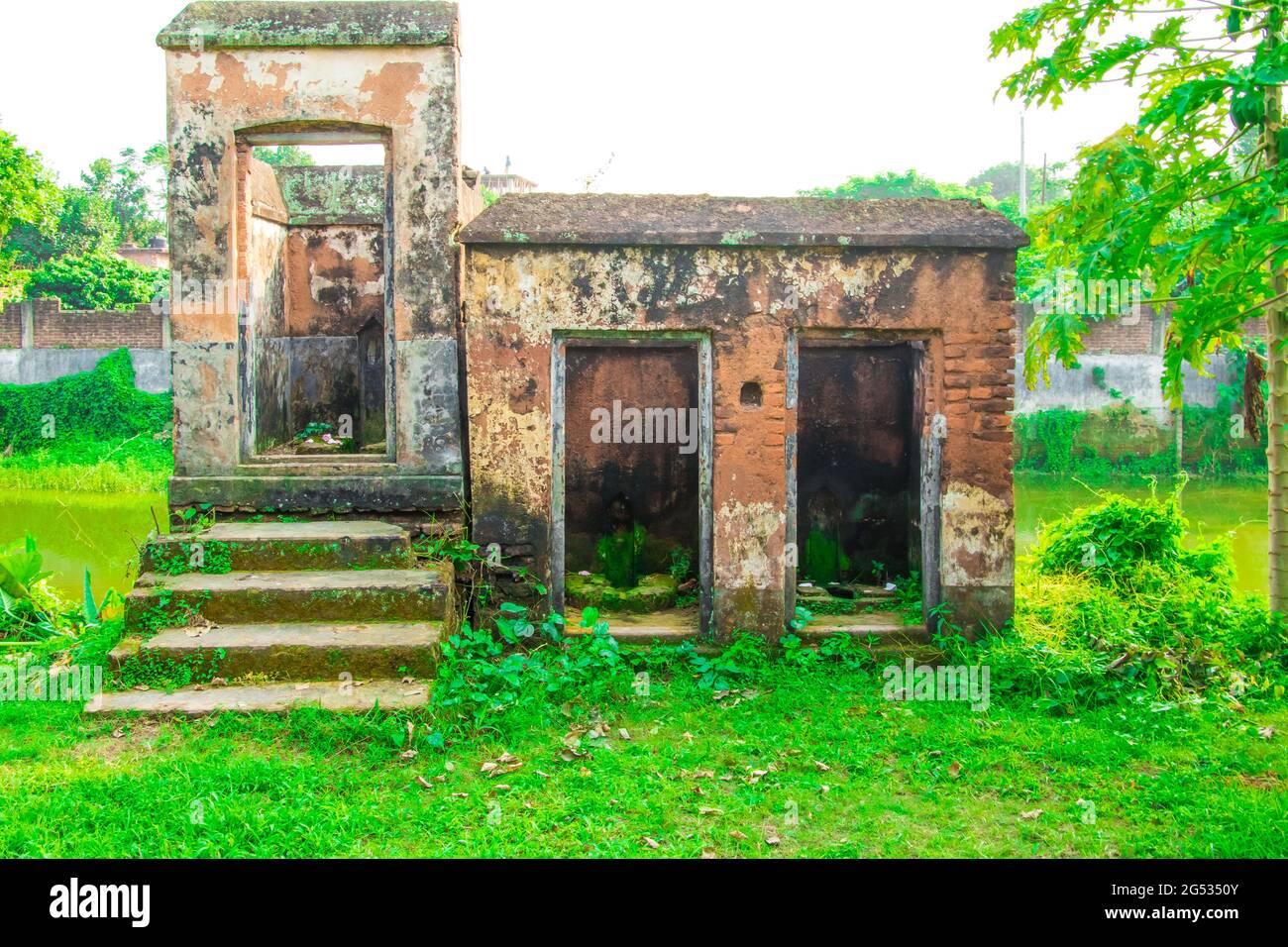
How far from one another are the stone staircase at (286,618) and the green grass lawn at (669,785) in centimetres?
27

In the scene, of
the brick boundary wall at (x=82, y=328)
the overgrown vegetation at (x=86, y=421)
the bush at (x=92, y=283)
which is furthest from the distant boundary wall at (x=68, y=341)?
the bush at (x=92, y=283)

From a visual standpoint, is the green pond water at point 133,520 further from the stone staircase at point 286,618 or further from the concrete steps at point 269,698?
the concrete steps at point 269,698

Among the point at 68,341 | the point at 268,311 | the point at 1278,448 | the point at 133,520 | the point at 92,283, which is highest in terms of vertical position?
the point at 92,283

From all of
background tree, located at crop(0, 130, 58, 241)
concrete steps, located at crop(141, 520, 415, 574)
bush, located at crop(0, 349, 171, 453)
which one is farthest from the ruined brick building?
bush, located at crop(0, 349, 171, 453)

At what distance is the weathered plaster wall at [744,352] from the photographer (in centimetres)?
687

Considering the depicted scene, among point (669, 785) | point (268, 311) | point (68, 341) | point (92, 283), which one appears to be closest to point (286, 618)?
point (669, 785)

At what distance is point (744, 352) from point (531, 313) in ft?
4.69

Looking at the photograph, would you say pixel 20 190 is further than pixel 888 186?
No

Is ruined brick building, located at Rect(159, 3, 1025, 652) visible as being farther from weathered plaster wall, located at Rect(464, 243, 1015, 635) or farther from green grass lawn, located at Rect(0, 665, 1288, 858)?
green grass lawn, located at Rect(0, 665, 1288, 858)

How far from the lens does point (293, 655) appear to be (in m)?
5.76

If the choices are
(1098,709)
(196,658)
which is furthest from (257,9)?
(1098,709)

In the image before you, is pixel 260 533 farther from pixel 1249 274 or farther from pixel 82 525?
pixel 82 525

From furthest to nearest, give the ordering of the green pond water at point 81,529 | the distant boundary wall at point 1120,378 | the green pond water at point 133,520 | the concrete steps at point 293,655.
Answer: the distant boundary wall at point 1120,378
the green pond water at point 133,520
the green pond water at point 81,529
the concrete steps at point 293,655

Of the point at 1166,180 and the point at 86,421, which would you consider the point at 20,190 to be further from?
the point at 1166,180
